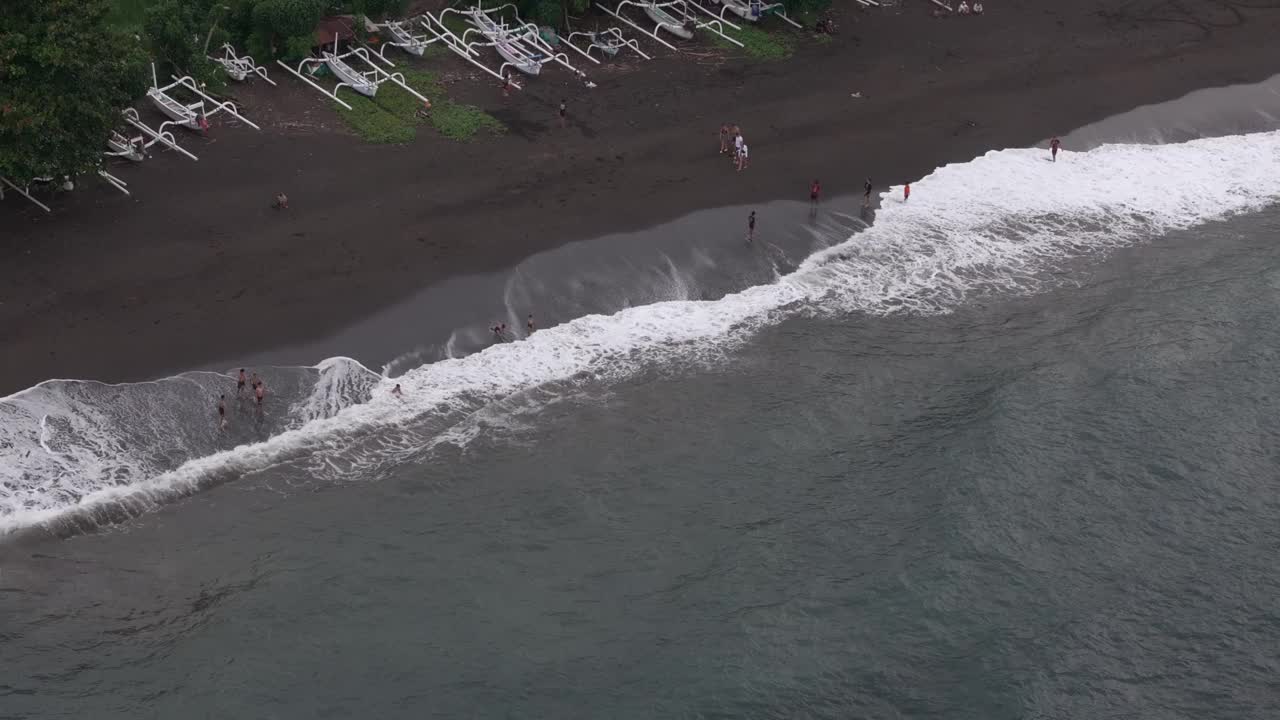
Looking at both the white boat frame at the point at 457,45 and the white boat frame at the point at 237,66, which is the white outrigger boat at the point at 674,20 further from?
the white boat frame at the point at 237,66

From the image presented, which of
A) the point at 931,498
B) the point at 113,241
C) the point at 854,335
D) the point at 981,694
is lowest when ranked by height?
the point at 981,694

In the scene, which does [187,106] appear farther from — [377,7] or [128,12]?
[377,7]


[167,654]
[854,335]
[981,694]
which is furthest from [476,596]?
[854,335]

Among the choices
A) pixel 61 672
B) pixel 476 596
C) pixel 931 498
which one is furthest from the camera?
pixel 931 498

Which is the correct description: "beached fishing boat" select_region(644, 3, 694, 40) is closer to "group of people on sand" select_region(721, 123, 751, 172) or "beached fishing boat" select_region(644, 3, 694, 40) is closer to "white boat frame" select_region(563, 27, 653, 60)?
"white boat frame" select_region(563, 27, 653, 60)

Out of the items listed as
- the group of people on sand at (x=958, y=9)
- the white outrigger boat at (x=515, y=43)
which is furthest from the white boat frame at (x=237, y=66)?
the group of people on sand at (x=958, y=9)

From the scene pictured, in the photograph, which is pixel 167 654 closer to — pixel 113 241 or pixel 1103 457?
pixel 113 241

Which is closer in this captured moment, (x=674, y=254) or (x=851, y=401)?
(x=851, y=401)

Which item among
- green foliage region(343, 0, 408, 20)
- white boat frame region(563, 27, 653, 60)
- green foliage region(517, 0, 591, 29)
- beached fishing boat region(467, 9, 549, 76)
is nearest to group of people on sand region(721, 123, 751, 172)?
white boat frame region(563, 27, 653, 60)
